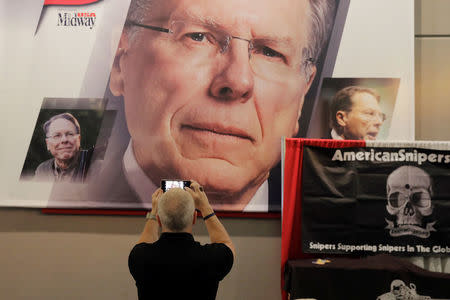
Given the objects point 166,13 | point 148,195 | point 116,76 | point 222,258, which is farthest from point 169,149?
point 222,258

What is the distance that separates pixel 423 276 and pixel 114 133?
2587 mm

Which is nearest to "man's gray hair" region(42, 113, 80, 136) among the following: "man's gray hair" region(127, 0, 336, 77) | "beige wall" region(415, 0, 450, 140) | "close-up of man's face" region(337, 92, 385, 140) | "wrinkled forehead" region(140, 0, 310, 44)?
"wrinkled forehead" region(140, 0, 310, 44)

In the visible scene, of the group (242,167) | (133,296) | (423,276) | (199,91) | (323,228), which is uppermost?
(199,91)

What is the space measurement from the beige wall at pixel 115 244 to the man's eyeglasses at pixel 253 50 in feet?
3.54

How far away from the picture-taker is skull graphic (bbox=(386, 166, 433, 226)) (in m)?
3.13

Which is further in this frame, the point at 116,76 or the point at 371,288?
the point at 116,76

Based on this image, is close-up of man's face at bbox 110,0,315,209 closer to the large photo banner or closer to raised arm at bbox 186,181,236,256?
the large photo banner

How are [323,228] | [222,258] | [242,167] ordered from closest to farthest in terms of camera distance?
[222,258] → [323,228] → [242,167]

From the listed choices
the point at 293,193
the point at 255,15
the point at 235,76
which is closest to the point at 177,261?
the point at 293,193

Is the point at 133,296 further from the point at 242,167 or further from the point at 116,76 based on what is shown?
the point at 116,76

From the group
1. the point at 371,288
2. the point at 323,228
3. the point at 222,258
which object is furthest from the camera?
the point at 323,228

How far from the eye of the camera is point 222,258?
194 centimetres

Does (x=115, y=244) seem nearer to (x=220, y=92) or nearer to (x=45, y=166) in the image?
(x=45, y=166)

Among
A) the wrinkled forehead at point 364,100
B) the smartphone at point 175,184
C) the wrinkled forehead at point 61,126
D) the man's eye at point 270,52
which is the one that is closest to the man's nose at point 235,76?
the man's eye at point 270,52
